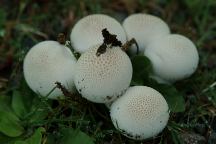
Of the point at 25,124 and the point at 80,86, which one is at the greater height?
the point at 80,86

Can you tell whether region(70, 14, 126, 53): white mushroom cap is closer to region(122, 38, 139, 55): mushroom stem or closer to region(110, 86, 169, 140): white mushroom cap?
region(122, 38, 139, 55): mushroom stem

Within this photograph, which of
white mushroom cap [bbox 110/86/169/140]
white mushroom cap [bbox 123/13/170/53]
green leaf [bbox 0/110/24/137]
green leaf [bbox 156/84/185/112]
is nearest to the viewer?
white mushroom cap [bbox 110/86/169/140]

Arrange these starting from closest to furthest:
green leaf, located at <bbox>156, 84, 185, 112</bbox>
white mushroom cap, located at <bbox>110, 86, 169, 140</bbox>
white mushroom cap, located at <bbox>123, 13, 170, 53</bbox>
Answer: white mushroom cap, located at <bbox>110, 86, 169, 140</bbox>
green leaf, located at <bbox>156, 84, 185, 112</bbox>
white mushroom cap, located at <bbox>123, 13, 170, 53</bbox>

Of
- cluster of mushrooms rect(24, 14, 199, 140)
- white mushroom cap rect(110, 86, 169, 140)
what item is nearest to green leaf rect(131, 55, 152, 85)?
cluster of mushrooms rect(24, 14, 199, 140)

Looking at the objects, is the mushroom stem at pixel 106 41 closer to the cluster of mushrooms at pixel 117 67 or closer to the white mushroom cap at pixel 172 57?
the cluster of mushrooms at pixel 117 67

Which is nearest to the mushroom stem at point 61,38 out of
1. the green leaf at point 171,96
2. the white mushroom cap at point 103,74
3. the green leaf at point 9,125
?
the white mushroom cap at point 103,74

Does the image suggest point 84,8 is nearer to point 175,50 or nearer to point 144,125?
point 175,50

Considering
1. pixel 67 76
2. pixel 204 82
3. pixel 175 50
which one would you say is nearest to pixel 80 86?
pixel 67 76
